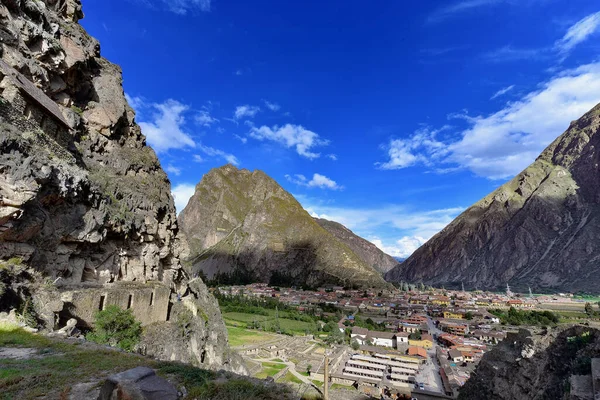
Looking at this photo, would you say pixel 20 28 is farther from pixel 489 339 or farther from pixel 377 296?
pixel 377 296

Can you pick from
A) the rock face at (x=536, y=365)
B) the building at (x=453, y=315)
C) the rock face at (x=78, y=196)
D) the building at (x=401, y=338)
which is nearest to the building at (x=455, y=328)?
the building at (x=453, y=315)

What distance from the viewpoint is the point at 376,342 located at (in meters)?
58.9

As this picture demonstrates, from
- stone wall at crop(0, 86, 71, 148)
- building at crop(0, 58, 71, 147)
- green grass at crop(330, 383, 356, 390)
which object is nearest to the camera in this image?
stone wall at crop(0, 86, 71, 148)

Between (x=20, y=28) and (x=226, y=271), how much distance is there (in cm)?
16199

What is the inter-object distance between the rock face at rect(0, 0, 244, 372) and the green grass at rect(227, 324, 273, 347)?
27.4 metres

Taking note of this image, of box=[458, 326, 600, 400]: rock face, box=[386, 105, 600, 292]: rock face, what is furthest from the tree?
box=[386, 105, 600, 292]: rock face

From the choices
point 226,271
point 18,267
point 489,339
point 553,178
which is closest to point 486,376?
point 18,267

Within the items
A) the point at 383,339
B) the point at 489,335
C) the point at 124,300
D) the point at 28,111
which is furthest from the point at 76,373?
the point at 489,335

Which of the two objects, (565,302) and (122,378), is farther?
(565,302)

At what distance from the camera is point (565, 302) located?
99.1 meters

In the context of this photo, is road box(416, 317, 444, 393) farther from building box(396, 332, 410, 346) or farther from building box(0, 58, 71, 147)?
building box(0, 58, 71, 147)

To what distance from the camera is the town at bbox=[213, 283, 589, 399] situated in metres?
38.3

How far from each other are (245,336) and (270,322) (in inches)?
519

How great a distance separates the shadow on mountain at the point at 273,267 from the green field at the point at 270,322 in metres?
71.6
